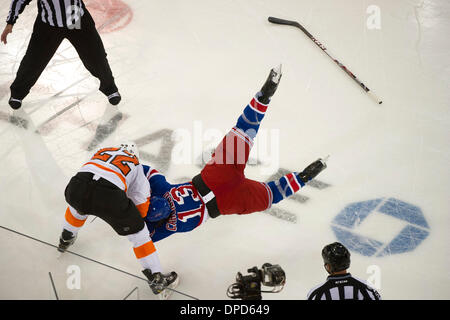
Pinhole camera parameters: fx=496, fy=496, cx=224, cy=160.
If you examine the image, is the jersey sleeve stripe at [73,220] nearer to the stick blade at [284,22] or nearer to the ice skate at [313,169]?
the ice skate at [313,169]

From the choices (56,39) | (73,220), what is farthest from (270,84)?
(56,39)

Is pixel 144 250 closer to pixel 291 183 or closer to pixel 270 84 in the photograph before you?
pixel 291 183

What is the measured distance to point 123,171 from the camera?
7.12 ft

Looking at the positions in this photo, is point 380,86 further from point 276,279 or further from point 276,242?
point 276,279

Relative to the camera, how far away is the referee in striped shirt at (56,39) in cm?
316

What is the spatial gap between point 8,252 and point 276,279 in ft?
3.98

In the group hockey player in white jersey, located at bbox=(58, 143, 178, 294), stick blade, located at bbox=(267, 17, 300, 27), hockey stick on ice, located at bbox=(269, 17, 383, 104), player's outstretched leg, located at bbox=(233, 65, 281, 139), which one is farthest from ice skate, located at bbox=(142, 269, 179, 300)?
stick blade, located at bbox=(267, 17, 300, 27)

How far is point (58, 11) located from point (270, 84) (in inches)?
64.2

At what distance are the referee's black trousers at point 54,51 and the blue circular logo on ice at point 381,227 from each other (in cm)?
187

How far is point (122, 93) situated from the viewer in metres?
3.70

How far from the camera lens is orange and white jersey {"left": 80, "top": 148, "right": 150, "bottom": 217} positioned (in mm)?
2113

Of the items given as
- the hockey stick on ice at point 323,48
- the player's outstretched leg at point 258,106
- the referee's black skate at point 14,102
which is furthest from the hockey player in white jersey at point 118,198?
the hockey stick on ice at point 323,48
